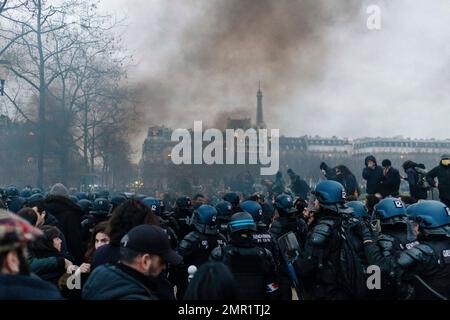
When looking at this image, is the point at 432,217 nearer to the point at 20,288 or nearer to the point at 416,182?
the point at 20,288

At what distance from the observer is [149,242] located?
287cm

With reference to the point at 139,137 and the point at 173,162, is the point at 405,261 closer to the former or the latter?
the point at 173,162

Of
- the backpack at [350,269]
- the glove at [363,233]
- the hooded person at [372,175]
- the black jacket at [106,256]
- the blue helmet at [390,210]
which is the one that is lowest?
the backpack at [350,269]

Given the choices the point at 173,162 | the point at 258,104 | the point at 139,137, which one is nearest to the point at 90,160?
the point at 139,137

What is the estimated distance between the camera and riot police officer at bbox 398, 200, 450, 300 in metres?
3.97

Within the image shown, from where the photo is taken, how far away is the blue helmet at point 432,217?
4.21 m

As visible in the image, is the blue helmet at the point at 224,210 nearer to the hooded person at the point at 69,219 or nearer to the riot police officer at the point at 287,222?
the riot police officer at the point at 287,222

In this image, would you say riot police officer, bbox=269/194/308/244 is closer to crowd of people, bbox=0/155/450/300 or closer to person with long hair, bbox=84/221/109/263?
crowd of people, bbox=0/155/450/300

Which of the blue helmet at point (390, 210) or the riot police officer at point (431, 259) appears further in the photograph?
the blue helmet at point (390, 210)

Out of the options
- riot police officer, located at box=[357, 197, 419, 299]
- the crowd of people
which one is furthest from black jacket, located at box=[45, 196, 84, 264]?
riot police officer, located at box=[357, 197, 419, 299]

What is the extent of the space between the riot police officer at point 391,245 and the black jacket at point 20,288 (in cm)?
254

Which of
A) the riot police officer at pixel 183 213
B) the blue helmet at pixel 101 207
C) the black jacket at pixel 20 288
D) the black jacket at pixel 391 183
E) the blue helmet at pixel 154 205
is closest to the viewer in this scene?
the black jacket at pixel 20 288

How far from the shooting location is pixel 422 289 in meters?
4.06

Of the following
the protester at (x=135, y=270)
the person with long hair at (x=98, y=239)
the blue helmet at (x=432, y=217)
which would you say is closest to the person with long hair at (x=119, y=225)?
the person with long hair at (x=98, y=239)
